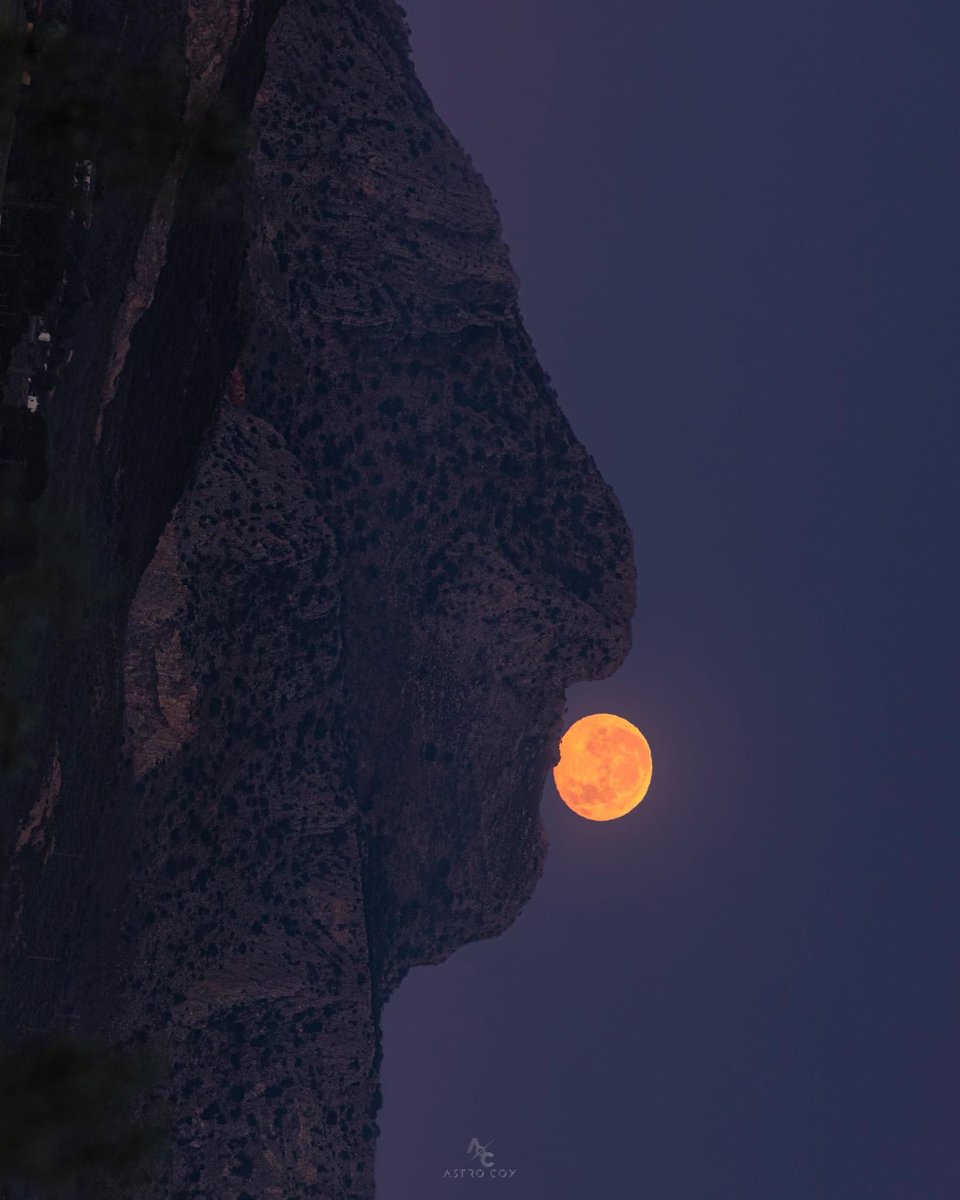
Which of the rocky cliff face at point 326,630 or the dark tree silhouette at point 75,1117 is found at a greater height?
the rocky cliff face at point 326,630

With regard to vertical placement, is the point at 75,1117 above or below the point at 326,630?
below

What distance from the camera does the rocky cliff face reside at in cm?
4397

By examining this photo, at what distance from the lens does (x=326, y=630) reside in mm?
46938

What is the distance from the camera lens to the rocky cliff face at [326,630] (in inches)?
1731

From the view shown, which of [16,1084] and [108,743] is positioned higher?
[108,743]

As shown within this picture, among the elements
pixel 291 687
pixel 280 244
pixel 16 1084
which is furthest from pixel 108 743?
pixel 280 244

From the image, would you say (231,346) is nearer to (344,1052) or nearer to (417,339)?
(417,339)

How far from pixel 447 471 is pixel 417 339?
423cm

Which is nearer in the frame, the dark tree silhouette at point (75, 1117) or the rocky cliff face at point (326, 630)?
the dark tree silhouette at point (75, 1117)

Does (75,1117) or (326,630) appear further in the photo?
(326,630)

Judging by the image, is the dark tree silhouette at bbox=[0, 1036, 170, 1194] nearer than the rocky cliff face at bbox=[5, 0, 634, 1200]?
Yes

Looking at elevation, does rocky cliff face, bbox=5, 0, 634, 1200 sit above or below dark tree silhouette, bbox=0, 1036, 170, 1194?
above

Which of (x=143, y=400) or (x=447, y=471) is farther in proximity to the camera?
(x=447, y=471)

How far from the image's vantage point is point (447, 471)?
163ft
